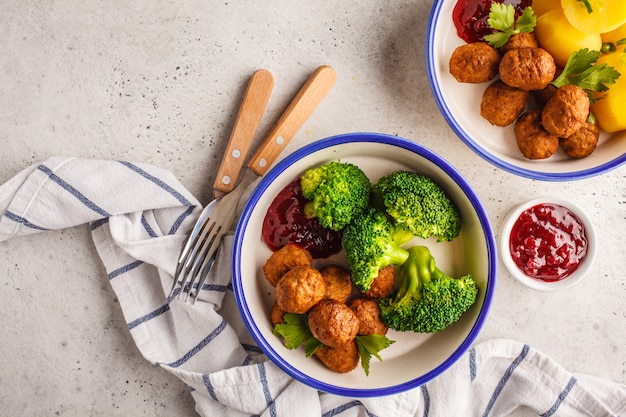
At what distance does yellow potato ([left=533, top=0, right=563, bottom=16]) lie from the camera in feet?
7.72

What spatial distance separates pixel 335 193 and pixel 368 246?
0.25 meters

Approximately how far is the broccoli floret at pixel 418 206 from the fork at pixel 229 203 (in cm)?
48

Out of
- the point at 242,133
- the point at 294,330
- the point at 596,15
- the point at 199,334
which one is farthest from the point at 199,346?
the point at 596,15

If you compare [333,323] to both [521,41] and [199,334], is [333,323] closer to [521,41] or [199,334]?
[199,334]

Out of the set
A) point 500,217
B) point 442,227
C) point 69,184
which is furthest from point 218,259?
point 500,217

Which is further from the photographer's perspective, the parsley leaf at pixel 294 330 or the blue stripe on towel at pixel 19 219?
the blue stripe on towel at pixel 19 219

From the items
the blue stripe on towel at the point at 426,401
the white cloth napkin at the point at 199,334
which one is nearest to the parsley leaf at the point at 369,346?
the white cloth napkin at the point at 199,334

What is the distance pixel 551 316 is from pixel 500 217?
532mm

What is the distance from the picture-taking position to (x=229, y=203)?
2438 millimetres

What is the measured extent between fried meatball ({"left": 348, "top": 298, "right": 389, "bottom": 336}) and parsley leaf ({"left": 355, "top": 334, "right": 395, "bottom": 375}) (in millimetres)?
31

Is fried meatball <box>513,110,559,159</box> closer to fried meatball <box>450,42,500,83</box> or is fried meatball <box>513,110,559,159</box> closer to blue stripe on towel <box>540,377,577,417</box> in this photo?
fried meatball <box>450,42,500,83</box>

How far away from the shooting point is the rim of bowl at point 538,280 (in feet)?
8.19

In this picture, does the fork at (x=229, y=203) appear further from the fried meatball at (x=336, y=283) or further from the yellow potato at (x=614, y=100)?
the yellow potato at (x=614, y=100)

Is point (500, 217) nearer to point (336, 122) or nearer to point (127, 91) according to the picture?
point (336, 122)
